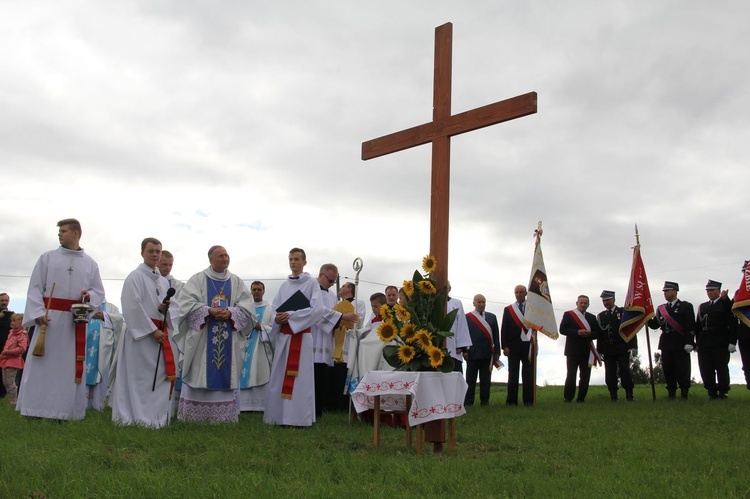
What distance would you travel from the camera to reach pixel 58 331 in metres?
8.51

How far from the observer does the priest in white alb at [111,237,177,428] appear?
8312 millimetres

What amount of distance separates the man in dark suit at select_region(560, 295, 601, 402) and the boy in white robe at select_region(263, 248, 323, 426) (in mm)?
6397

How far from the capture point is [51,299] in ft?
27.9

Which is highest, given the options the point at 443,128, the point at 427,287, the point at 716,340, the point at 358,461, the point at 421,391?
the point at 443,128

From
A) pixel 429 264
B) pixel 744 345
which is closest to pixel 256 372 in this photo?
pixel 429 264

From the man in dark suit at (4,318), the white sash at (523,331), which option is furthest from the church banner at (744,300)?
the man in dark suit at (4,318)

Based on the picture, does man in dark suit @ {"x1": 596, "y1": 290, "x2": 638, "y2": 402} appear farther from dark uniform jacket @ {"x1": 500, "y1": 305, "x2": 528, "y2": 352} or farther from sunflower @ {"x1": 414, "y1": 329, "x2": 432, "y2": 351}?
sunflower @ {"x1": 414, "y1": 329, "x2": 432, "y2": 351}

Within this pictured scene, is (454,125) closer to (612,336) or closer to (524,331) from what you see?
(524,331)

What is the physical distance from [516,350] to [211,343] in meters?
6.55

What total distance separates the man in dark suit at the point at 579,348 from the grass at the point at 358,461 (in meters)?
4.63

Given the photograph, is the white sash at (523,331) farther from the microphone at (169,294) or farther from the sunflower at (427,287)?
the microphone at (169,294)

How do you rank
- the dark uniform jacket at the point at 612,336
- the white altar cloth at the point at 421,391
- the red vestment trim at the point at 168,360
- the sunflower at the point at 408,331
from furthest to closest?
the dark uniform jacket at the point at 612,336 → the red vestment trim at the point at 168,360 → the sunflower at the point at 408,331 → the white altar cloth at the point at 421,391

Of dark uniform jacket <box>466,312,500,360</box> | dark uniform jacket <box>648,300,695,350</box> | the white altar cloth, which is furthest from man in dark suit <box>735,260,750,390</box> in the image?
the white altar cloth

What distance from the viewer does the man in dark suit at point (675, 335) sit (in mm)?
13117
